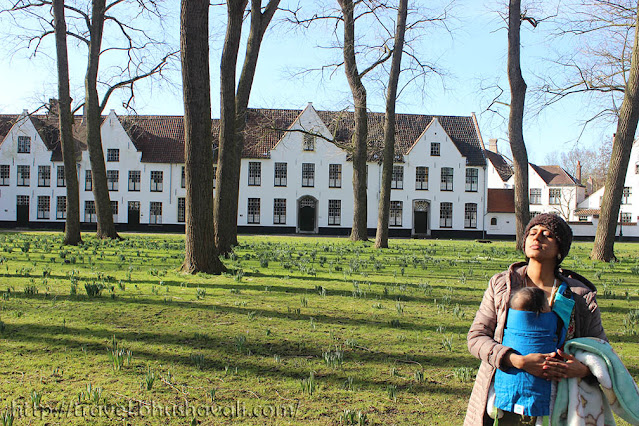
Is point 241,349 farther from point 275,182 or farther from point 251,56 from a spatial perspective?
point 275,182

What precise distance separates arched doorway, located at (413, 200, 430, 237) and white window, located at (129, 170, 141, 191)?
2349 cm

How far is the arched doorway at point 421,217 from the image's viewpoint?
150 feet

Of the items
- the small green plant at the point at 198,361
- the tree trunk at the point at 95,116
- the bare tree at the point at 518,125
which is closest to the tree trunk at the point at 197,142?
the small green plant at the point at 198,361

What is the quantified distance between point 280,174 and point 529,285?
140 ft

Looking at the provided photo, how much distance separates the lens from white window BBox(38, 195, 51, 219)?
44562 millimetres

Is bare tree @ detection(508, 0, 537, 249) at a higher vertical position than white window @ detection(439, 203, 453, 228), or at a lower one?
higher

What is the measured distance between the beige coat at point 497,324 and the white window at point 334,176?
1676 inches

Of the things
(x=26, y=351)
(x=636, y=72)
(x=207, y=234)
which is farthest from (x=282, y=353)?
(x=636, y=72)

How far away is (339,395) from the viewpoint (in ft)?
12.8

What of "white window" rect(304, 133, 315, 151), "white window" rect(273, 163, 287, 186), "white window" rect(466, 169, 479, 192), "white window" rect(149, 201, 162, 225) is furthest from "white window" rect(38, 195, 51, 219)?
"white window" rect(466, 169, 479, 192)

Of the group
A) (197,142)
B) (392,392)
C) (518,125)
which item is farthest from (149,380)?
(518,125)

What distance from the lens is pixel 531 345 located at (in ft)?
8.00

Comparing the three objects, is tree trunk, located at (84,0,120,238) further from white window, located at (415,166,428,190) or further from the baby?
white window, located at (415,166,428,190)

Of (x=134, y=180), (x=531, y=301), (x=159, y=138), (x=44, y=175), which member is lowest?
(x=531, y=301)
